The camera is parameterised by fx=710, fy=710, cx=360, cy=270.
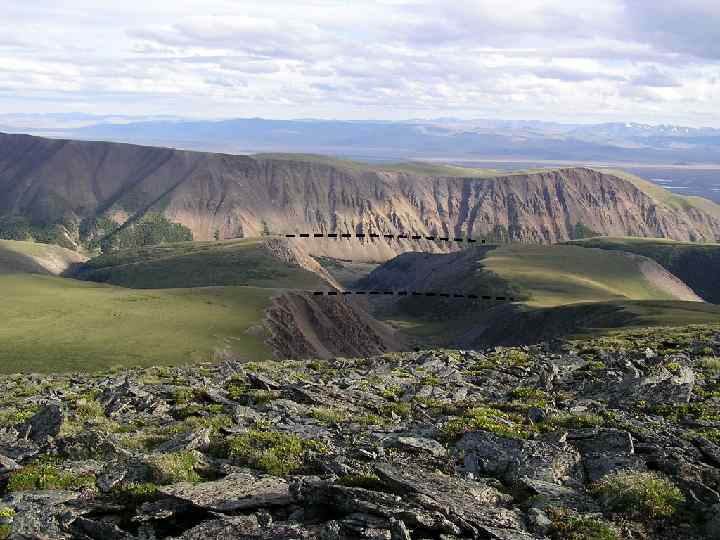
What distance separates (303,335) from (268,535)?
75.2 metres

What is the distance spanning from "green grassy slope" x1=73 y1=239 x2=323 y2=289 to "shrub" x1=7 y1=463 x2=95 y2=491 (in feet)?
399

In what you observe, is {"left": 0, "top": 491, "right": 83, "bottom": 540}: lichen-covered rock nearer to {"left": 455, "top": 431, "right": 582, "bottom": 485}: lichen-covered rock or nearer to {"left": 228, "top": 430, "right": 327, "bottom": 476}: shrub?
{"left": 228, "top": 430, "right": 327, "bottom": 476}: shrub

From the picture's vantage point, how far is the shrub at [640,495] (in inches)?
642

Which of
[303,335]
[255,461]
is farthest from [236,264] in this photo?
[255,461]

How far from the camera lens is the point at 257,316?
87188 mm

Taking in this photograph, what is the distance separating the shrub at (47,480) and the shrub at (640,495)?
486 inches

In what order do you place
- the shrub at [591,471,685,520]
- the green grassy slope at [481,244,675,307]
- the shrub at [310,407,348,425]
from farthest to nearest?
the green grassy slope at [481,244,675,307] < the shrub at [310,407,348,425] < the shrub at [591,471,685,520]

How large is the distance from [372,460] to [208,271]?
5772 inches

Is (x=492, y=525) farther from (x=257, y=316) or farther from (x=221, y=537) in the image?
(x=257, y=316)

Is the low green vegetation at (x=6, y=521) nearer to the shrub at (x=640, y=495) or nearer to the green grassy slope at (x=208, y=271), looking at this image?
the shrub at (x=640, y=495)

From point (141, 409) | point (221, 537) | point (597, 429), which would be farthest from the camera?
point (141, 409)

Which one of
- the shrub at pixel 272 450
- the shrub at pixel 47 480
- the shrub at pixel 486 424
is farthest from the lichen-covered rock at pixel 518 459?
the shrub at pixel 47 480

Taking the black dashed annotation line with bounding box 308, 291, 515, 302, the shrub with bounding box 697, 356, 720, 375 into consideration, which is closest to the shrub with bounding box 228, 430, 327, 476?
the shrub with bounding box 697, 356, 720, 375

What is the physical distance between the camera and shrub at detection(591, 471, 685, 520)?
16.3 metres
